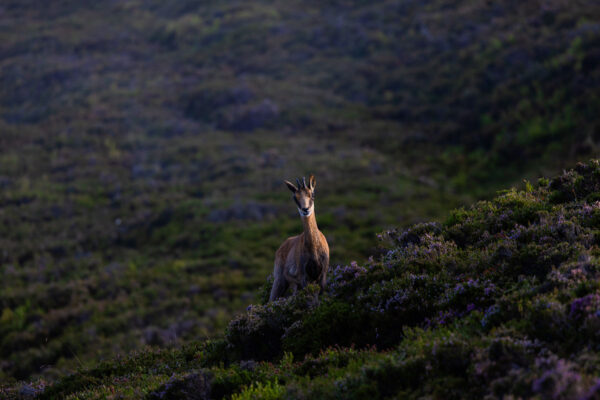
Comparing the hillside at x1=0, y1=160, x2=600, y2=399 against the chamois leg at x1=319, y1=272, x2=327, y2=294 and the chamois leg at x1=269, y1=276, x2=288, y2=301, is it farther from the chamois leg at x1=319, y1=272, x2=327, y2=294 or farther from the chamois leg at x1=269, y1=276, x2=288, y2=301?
the chamois leg at x1=269, y1=276, x2=288, y2=301

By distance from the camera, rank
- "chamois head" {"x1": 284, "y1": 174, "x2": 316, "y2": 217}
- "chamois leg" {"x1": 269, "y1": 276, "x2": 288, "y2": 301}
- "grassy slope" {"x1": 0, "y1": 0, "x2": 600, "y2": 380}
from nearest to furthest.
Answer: "chamois head" {"x1": 284, "y1": 174, "x2": 316, "y2": 217}, "chamois leg" {"x1": 269, "y1": 276, "x2": 288, "y2": 301}, "grassy slope" {"x1": 0, "y1": 0, "x2": 600, "y2": 380}

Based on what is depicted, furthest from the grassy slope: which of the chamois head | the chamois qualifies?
the chamois head

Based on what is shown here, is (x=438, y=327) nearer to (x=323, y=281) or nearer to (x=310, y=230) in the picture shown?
(x=323, y=281)

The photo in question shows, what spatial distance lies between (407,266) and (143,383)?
4.60 metres

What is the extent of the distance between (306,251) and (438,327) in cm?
271

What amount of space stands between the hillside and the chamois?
1.18 ft

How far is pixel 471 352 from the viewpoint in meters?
5.22

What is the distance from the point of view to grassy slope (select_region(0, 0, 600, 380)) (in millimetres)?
22578

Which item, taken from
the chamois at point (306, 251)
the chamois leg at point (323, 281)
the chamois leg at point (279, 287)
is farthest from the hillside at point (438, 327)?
A: the chamois leg at point (279, 287)

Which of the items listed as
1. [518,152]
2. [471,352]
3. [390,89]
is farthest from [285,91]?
[471,352]

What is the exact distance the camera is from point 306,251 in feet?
27.6

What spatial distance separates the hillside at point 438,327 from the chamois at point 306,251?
1.18ft

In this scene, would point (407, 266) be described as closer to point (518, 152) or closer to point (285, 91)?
point (518, 152)

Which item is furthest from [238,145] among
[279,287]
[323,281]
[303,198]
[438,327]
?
[438,327]
